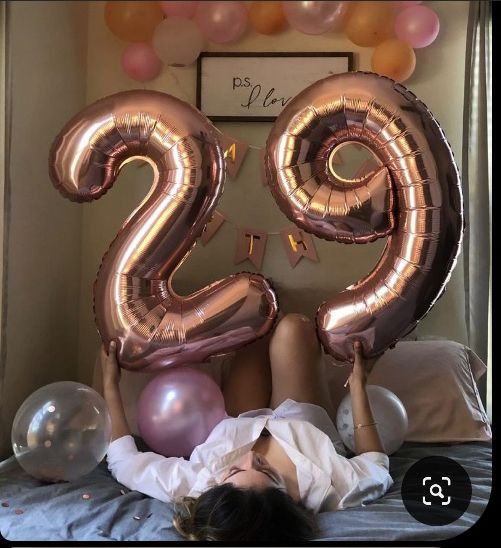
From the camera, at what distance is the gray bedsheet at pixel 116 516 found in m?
1.35

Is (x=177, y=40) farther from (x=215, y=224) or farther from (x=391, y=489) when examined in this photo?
(x=391, y=489)

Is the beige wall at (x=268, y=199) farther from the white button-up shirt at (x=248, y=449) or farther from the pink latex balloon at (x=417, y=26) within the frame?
the white button-up shirt at (x=248, y=449)

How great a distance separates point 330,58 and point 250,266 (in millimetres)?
708

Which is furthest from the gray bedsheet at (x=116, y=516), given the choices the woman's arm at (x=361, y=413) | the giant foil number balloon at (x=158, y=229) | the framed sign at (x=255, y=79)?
the framed sign at (x=255, y=79)

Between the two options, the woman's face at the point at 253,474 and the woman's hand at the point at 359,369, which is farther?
the woman's hand at the point at 359,369

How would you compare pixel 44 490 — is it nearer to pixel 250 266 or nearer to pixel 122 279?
pixel 122 279

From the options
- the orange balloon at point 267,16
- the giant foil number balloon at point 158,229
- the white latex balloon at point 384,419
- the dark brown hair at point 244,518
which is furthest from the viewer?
the orange balloon at point 267,16

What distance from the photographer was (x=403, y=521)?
1.39 metres

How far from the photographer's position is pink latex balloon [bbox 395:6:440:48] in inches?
86.9

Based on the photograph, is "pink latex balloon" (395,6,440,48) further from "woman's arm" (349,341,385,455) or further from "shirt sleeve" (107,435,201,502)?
"shirt sleeve" (107,435,201,502)

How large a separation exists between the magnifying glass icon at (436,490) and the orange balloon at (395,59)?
1.24m

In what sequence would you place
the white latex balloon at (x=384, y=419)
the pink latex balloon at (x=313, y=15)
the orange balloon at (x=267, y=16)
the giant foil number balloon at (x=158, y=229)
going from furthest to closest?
the orange balloon at (x=267, y=16) → the pink latex balloon at (x=313, y=15) → the white latex balloon at (x=384, y=419) → the giant foil number balloon at (x=158, y=229)

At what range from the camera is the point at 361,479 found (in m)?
1.53

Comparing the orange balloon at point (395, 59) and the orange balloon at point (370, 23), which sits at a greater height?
the orange balloon at point (370, 23)
